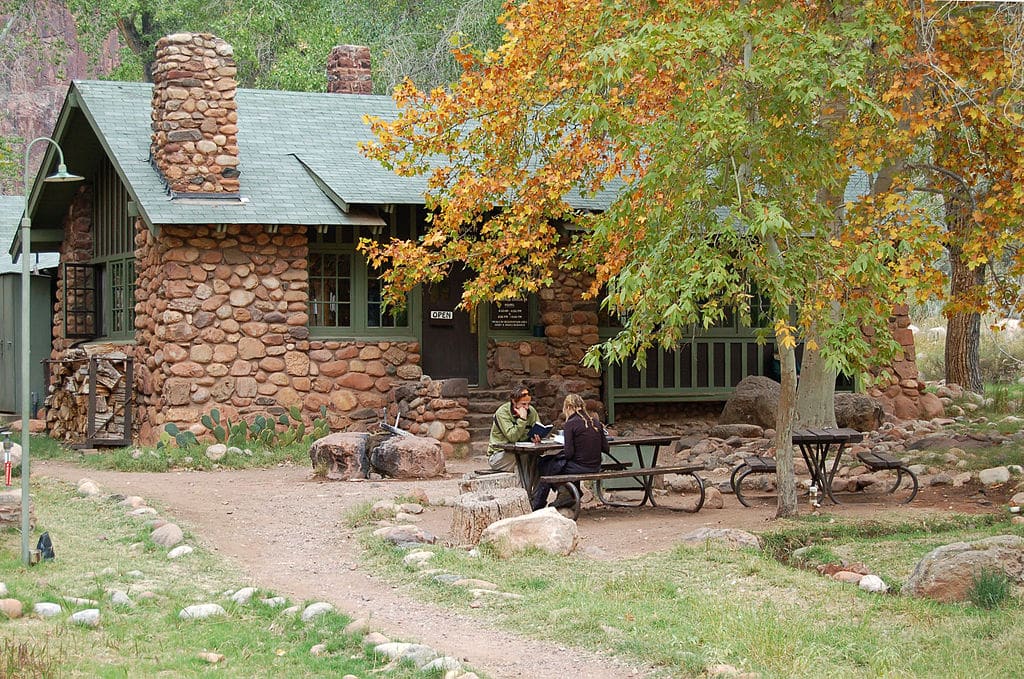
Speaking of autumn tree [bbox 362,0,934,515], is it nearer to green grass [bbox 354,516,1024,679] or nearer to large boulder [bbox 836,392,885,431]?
green grass [bbox 354,516,1024,679]

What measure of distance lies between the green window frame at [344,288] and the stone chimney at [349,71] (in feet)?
16.0

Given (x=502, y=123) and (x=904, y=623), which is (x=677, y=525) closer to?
(x=904, y=623)

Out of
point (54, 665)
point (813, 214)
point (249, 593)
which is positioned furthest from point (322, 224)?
point (54, 665)

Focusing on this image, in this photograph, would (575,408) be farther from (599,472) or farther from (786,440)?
(786,440)

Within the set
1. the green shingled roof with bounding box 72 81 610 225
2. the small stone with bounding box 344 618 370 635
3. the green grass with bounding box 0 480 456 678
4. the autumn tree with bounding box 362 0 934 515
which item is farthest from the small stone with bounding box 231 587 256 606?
the green shingled roof with bounding box 72 81 610 225

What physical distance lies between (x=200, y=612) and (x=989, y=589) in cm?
489

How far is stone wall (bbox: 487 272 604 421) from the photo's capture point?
65.1ft

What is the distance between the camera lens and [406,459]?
15609mm

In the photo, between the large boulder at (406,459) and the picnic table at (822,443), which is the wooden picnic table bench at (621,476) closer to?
the picnic table at (822,443)

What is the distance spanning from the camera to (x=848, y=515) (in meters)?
11.7

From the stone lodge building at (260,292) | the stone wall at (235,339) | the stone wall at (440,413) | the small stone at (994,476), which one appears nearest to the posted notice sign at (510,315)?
→ the stone lodge building at (260,292)

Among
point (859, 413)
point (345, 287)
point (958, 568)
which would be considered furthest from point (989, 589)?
point (345, 287)

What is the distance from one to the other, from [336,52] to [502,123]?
925 cm

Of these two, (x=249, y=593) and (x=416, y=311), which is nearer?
(x=249, y=593)
